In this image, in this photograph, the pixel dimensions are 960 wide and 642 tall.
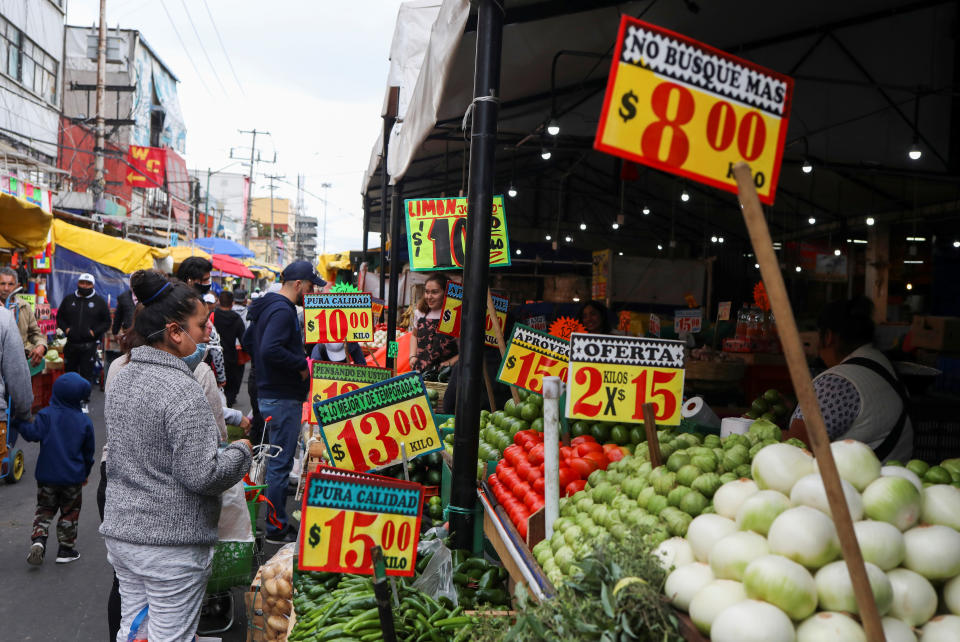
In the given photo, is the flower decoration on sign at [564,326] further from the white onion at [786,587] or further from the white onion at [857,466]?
the white onion at [786,587]

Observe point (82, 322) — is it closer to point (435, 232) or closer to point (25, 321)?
point (25, 321)

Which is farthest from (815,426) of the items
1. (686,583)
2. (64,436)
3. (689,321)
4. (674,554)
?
(689,321)

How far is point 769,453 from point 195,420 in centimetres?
228

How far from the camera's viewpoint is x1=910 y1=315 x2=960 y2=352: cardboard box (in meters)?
9.12

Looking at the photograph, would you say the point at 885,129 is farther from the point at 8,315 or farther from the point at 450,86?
the point at 8,315

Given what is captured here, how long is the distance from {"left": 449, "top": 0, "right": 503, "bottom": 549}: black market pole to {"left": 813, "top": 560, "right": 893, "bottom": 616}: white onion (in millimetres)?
2264

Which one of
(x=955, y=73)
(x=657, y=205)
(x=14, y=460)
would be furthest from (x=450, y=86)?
(x=657, y=205)

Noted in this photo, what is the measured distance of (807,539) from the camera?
1.79 metres

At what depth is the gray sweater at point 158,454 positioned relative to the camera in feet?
10.2

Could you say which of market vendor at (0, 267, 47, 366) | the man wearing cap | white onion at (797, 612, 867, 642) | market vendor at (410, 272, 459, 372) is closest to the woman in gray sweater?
white onion at (797, 612, 867, 642)

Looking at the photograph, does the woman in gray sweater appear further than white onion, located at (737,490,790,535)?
Yes

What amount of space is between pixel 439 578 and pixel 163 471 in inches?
53.3

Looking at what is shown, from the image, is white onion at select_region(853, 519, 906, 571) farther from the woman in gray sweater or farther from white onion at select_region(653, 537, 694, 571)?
the woman in gray sweater

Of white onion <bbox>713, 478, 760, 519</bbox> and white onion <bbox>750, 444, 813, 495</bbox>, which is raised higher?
white onion <bbox>750, 444, 813, 495</bbox>
